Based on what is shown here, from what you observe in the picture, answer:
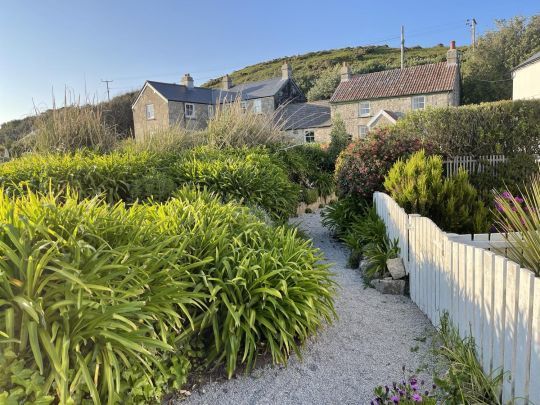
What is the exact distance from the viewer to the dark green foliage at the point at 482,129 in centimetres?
842

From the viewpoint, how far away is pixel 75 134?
777cm

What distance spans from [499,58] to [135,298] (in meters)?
44.6

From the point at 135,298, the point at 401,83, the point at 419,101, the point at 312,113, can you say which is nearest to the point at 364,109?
the point at 401,83

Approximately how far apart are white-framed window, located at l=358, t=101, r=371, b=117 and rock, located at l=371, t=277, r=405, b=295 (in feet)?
101

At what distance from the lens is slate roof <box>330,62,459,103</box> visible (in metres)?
31.1

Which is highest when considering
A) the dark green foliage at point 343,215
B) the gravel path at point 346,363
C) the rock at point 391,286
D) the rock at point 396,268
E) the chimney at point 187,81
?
the chimney at point 187,81

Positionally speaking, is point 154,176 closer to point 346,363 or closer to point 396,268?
point 396,268

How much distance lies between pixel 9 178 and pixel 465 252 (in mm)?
5553

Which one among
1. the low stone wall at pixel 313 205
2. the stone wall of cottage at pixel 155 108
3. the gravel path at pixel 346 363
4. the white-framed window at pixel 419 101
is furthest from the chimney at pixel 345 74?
the gravel path at pixel 346 363

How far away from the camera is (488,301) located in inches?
106

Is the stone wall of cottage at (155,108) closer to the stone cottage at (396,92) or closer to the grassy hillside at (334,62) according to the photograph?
the stone cottage at (396,92)

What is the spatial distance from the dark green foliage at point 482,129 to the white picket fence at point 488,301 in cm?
474

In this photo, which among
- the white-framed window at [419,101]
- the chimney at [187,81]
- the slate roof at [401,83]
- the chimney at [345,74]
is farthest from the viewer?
the chimney at [345,74]

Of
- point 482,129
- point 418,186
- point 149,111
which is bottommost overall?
point 418,186
